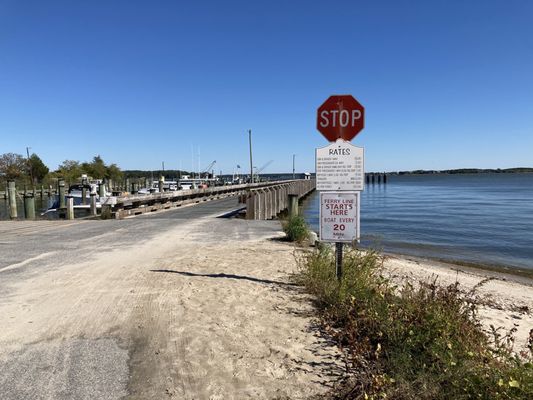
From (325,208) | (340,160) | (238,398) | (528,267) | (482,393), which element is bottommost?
(528,267)

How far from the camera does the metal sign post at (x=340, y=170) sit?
5926 mm

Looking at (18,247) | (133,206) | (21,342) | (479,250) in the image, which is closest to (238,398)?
(21,342)

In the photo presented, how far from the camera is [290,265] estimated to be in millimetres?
8250

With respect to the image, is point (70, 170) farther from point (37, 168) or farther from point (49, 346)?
point (49, 346)

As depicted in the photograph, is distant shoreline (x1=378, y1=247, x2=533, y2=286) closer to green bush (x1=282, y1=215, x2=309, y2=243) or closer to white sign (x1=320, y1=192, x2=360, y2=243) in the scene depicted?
green bush (x1=282, y1=215, x2=309, y2=243)

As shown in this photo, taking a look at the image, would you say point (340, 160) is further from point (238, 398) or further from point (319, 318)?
point (238, 398)

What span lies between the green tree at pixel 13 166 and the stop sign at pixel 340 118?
75.8m

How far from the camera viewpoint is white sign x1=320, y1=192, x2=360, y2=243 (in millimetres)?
6008

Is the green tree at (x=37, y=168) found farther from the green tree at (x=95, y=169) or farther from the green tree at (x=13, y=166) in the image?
the green tree at (x=95, y=169)

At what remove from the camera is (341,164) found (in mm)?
5965

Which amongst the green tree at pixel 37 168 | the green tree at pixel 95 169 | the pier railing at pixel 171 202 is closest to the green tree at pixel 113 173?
the green tree at pixel 95 169

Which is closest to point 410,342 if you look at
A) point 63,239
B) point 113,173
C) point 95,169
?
point 63,239

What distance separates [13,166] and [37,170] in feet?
19.4

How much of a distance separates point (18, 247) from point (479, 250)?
52.8ft
